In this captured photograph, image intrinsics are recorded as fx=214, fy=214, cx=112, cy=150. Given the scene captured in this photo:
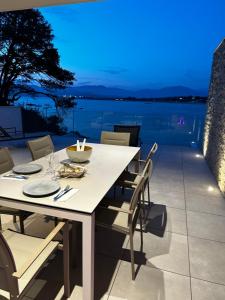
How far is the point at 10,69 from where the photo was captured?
916 cm

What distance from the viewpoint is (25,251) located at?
1.28m

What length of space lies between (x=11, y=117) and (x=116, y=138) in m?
6.34

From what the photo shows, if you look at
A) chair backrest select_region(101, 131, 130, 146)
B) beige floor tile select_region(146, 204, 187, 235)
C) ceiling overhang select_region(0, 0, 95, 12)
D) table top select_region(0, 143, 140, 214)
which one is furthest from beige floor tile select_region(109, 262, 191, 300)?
ceiling overhang select_region(0, 0, 95, 12)

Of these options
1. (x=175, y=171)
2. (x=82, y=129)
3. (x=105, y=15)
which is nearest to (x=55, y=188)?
(x=175, y=171)

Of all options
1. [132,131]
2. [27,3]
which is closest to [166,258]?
[132,131]

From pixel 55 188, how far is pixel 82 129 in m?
6.35

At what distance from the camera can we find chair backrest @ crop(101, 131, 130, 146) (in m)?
3.23

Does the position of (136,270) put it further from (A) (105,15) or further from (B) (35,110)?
(A) (105,15)

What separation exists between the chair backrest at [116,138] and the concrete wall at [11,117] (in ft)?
19.9

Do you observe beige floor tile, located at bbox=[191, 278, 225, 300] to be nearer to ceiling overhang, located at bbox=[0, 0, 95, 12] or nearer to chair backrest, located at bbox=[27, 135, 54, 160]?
chair backrest, located at bbox=[27, 135, 54, 160]

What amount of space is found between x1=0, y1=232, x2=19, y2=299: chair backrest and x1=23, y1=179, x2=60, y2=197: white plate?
17.6 inches

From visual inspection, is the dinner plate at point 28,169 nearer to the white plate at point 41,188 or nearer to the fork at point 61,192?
the white plate at point 41,188

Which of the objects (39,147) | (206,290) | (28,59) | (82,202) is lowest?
(206,290)

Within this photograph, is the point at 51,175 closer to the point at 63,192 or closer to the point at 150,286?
the point at 63,192
